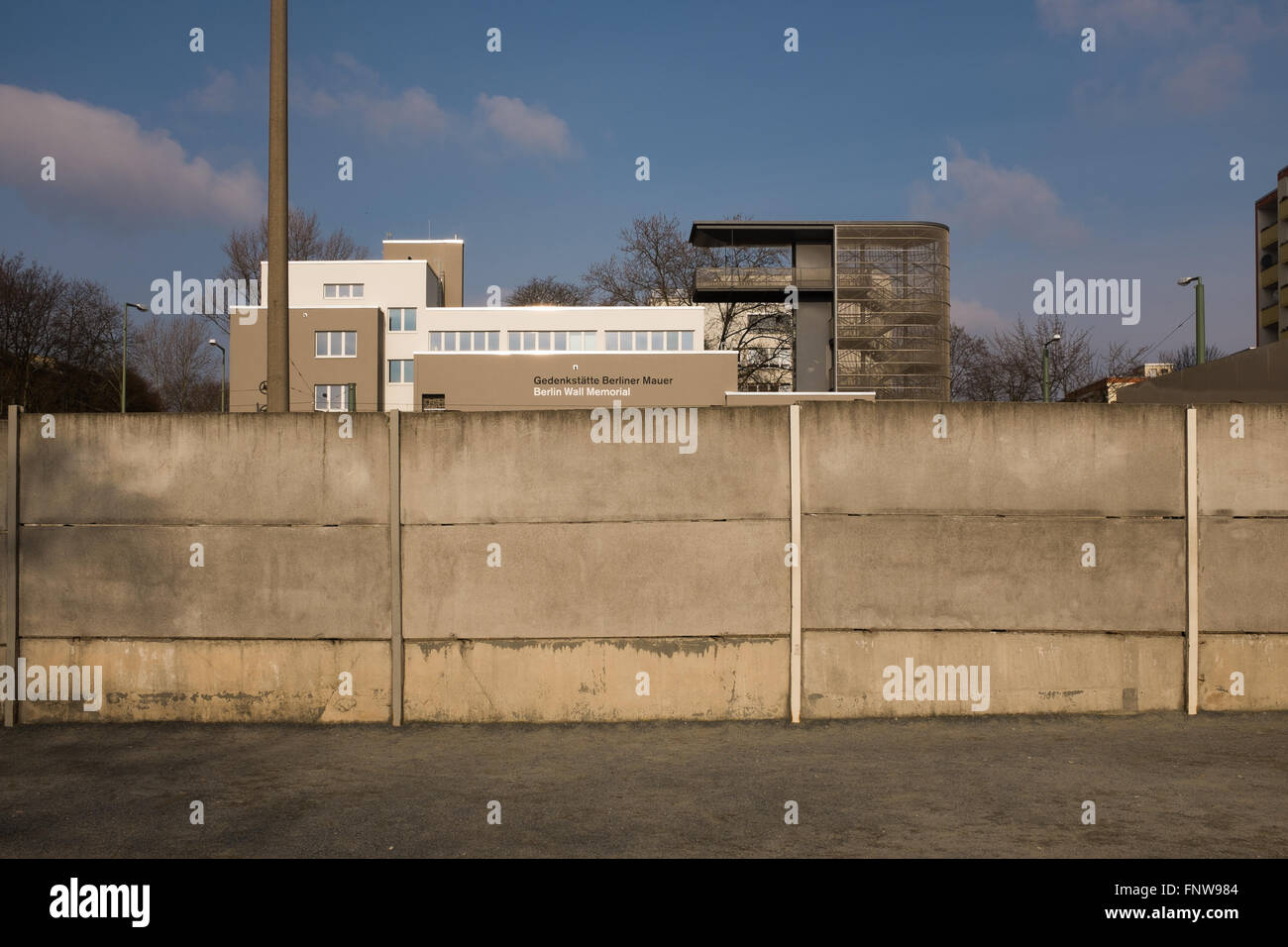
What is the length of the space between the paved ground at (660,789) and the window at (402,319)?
56.9 meters

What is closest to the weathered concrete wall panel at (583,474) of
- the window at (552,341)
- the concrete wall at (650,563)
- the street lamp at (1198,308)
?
the concrete wall at (650,563)

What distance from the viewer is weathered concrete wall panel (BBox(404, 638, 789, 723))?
8977 mm

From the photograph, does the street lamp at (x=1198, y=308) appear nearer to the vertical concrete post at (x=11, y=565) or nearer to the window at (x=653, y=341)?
the vertical concrete post at (x=11, y=565)

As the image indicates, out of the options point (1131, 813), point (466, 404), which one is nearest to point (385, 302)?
point (466, 404)

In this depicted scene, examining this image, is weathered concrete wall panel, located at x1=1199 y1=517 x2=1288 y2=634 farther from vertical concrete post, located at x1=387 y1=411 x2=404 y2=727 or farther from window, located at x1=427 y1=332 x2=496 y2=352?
window, located at x1=427 y1=332 x2=496 y2=352

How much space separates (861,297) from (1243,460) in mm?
60037

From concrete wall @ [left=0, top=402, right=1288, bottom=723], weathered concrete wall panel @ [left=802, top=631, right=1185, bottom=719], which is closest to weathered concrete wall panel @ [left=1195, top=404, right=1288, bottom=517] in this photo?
concrete wall @ [left=0, top=402, right=1288, bottom=723]

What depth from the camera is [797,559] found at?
29.7 ft

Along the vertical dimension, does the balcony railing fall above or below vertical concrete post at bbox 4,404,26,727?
above

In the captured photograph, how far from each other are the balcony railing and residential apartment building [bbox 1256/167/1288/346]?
4148 cm

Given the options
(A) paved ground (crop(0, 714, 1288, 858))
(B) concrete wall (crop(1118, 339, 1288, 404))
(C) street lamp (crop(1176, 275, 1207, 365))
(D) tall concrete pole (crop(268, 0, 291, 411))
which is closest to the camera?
(A) paved ground (crop(0, 714, 1288, 858))

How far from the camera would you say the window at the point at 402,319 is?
6366 centimetres
